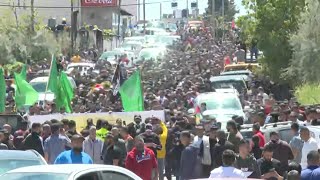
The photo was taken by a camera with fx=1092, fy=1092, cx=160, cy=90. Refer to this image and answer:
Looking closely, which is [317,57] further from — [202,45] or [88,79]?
[202,45]

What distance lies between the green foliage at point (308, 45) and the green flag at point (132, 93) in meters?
9.56

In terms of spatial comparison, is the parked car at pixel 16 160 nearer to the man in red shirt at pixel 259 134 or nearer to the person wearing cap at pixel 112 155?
the person wearing cap at pixel 112 155

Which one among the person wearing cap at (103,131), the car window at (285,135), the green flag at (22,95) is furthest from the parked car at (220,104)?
the car window at (285,135)

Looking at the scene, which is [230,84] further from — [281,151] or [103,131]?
[281,151]

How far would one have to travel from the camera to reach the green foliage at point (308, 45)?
35.0 meters

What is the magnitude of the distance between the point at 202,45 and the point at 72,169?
60.6 metres

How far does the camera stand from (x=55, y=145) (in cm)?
1861

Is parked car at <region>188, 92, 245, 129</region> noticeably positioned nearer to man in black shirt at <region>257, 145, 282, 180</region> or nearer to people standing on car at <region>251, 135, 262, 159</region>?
people standing on car at <region>251, 135, 262, 159</region>

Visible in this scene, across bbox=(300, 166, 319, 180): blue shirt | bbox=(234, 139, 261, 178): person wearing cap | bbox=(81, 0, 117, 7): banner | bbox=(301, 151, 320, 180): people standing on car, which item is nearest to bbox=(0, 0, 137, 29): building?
bbox=(81, 0, 117, 7): banner

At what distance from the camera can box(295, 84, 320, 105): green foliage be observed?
32344 millimetres

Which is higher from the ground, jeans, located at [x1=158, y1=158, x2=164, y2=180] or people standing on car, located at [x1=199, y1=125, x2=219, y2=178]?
people standing on car, located at [x1=199, y1=125, x2=219, y2=178]

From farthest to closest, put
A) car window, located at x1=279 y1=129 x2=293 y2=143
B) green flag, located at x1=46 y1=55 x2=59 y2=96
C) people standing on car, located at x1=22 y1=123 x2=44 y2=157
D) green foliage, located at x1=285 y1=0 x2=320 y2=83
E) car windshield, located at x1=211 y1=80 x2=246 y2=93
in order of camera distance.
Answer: car windshield, located at x1=211 y1=80 x2=246 y2=93 → green foliage, located at x1=285 y1=0 x2=320 y2=83 → green flag, located at x1=46 y1=55 x2=59 y2=96 → car window, located at x1=279 y1=129 x2=293 y2=143 → people standing on car, located at x1=22 y1=123 x2=44 y2=157

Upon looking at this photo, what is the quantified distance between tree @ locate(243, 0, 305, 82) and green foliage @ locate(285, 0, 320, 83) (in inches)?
105

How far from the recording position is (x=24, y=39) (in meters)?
55.8
